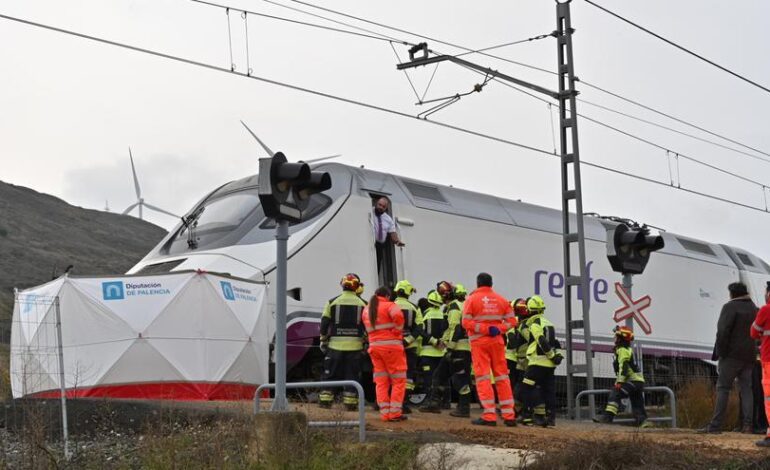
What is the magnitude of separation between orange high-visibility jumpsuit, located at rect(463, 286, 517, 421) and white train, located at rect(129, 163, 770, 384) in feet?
10.0

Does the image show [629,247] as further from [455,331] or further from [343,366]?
[343,366]

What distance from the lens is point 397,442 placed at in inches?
394

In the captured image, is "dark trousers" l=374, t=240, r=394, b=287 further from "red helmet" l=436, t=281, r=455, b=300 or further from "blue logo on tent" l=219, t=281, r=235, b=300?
"blue logo on tent" l=219, t=281, r=235, b=300

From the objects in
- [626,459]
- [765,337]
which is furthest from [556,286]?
[626,459]

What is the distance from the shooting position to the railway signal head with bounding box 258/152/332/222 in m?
10.6

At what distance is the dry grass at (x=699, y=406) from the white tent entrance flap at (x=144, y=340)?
743cm

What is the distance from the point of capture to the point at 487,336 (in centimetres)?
1345

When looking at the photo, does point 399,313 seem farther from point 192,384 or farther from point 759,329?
point 759,329

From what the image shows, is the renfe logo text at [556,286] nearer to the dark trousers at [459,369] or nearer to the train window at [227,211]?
the dark trousers at [459,369]

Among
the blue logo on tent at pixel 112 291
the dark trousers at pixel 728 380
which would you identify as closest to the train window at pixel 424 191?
the blue logo on tent at pixel 112 291

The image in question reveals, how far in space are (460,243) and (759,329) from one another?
24.7ft

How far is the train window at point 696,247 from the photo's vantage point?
25.2 m

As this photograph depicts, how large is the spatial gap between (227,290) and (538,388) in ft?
14.6

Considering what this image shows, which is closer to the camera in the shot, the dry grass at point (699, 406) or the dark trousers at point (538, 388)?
the dark trousers at point (538, 388)
